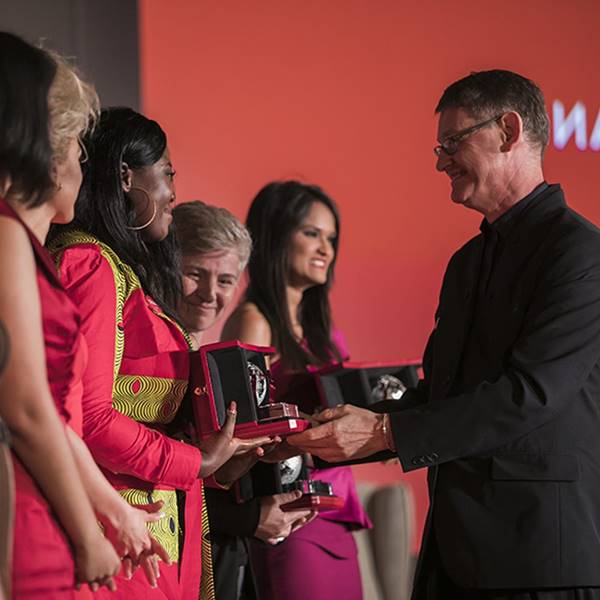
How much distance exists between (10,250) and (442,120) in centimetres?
142

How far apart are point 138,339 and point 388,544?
230 cm

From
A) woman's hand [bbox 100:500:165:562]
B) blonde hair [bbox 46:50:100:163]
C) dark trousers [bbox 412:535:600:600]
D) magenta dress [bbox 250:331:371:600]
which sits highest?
blonde hair [bbox 46:50:100:163]

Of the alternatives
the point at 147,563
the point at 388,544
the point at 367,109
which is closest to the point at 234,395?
the point at 147,563

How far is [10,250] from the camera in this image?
55.3 inches

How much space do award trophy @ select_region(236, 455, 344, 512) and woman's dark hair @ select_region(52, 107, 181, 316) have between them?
1.84 feet

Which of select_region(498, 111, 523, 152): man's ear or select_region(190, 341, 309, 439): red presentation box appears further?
select_region(498, 111, 523, 152): man's ear

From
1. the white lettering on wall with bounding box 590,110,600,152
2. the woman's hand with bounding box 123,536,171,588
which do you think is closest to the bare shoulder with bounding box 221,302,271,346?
the woman's hand with bounding box 123,536,171,588

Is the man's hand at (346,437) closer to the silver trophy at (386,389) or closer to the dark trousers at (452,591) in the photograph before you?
the dark trousers at (452,591)

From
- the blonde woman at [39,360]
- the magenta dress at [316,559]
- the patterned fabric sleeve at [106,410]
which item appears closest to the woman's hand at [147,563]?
the blonde woman at [39,360]

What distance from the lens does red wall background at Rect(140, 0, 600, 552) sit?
3979mm

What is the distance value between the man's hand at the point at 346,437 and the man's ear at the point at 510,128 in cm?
67

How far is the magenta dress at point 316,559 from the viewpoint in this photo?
9.46 ft

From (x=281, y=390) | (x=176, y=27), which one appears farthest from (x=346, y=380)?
(x=176, y=27)

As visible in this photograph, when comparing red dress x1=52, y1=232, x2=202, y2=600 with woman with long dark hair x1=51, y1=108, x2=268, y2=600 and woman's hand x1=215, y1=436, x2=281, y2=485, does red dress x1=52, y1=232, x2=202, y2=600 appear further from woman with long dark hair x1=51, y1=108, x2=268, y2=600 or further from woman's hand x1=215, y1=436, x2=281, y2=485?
woman's hand x1=215, y1=436, x2=281, y2=485
